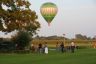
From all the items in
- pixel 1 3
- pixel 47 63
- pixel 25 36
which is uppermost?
pixel 1 3

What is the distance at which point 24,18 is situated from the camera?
6481 centimetres

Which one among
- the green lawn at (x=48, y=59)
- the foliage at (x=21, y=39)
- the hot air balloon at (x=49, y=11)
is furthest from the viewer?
the hot air balloon at (x=49, y=11)

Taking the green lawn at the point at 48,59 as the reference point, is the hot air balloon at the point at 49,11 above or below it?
above

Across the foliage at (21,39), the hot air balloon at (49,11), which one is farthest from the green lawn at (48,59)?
the hot air balloon at (49,11)

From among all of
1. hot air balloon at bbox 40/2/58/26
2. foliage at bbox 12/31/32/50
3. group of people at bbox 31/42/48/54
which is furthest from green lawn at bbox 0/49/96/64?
hot air balloon at bbox 40/2/58/26

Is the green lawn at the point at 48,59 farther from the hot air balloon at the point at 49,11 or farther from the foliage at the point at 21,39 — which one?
the hot air balloon at the point at 49,11

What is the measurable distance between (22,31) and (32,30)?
5.91 ft

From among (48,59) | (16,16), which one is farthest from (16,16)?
(48,59)

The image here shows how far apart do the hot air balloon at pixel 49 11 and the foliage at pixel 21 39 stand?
865cm

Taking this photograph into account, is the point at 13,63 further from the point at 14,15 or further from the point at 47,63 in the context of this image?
the point at 14,15

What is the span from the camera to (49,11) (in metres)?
76.1

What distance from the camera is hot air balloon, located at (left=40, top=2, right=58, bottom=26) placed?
7631 centimetres

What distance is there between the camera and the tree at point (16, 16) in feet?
211

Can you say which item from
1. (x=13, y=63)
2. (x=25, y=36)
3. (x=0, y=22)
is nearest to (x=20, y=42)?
(x=25, y=36)
